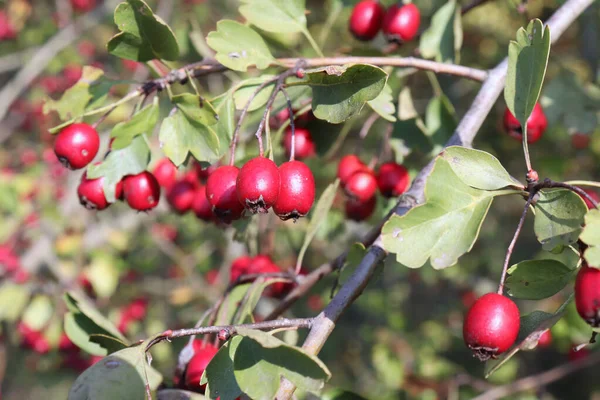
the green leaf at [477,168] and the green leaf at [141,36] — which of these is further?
the green leaf at [141,36]

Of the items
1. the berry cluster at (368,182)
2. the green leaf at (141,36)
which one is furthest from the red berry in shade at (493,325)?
the green leaf at (141,36)

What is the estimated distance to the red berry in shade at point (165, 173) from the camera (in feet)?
7.16

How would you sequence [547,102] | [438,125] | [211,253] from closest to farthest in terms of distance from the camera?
[438,125] → [547,102] → [211,253]

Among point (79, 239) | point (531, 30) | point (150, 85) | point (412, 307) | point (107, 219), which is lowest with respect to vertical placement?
point (412, 307)

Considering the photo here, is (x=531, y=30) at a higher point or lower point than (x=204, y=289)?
higher

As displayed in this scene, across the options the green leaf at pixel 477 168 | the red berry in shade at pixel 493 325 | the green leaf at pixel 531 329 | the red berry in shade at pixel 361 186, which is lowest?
the red berry in shade at pixel 361 186

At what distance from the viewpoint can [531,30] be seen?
134 centimetres

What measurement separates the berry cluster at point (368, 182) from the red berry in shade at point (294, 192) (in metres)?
0.67

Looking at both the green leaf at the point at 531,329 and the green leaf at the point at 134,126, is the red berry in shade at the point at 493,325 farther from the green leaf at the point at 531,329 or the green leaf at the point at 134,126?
the green leaf at the point at 134,126

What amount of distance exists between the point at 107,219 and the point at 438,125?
371 cm

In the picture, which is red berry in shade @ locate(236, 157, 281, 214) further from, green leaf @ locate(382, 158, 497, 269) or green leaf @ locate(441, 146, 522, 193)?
green leaf @ locate(441, 146, 522, 193)

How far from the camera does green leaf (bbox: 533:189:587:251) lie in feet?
3.89

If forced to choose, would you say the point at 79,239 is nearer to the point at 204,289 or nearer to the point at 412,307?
the point at 204,289

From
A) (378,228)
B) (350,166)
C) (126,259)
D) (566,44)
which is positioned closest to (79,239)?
(126,259)
